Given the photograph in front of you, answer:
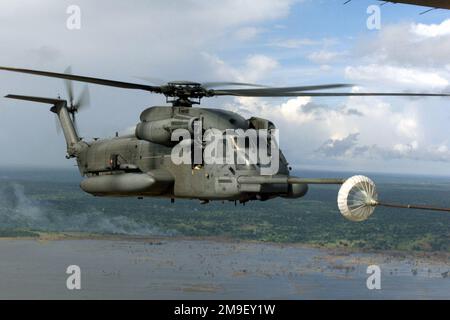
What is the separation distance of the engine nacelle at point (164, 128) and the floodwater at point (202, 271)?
9615 cm

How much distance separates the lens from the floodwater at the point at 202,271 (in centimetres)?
13300

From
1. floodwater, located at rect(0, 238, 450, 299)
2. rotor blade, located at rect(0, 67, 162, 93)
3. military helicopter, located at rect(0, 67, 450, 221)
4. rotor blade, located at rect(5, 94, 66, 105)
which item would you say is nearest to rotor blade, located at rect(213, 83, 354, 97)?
military helicopter, located at rect(0, 67, 450, 221)

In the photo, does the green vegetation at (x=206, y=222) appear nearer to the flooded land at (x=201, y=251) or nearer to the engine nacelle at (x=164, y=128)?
the flooded land at (x=201, y=251)

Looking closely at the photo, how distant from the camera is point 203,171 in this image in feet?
83.1

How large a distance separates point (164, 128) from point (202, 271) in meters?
128

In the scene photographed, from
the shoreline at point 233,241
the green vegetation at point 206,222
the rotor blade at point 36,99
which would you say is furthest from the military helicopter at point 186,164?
the shoreline at point 233,241

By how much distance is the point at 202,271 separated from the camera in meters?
151

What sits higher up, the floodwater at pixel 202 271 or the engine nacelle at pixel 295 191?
the floodwater at pixel 202 271

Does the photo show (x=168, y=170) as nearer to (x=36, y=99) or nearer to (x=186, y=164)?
(x=186, y=164)

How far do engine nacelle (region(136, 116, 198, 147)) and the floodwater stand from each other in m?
96.2

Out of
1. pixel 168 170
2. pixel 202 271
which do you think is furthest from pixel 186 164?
pixel 202 271
